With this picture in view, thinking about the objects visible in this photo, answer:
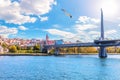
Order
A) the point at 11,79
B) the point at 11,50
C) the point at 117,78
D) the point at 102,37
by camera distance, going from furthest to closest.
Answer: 1. the point at 11,50
2. the point at 102,37
3. the point at 117,78
4. the point at 11,79

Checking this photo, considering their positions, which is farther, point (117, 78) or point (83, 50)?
point (83, 50)

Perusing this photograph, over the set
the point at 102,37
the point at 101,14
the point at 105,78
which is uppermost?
the point at 101,14

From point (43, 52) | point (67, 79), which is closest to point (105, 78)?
point (67, 79)

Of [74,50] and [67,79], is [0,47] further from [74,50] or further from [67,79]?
[67,79]

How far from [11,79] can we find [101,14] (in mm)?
104737

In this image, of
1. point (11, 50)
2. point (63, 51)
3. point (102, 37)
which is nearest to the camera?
point (102, 37)

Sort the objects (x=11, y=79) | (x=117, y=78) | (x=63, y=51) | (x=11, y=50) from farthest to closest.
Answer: (x=63, y=51)
(x=11, y=50)
(x=117, y=78)
(x=11, y=79)

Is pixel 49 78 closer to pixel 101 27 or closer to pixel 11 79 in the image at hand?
pixel 11 79

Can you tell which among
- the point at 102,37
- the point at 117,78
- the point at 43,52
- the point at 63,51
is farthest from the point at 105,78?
the point at 63,51

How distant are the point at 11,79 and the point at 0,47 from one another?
128 metres

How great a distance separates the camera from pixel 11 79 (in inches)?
1483

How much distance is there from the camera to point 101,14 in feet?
451

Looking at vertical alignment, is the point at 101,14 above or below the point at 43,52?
above

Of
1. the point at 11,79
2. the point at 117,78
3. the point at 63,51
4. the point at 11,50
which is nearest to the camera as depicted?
the point at 11,79
